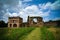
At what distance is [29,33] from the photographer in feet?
14.3

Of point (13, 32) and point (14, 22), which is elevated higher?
point (14, 22)

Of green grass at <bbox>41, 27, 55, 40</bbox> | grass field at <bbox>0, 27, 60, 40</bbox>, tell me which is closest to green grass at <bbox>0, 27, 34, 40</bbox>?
grass field at <bbox>0, 27, 60, 40</bbox>

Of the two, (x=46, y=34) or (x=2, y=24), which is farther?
(x=2, y=24)

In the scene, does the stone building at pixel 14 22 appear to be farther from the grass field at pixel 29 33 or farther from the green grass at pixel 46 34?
the green grass at pixel 46 34

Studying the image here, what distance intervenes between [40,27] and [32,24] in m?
0.20

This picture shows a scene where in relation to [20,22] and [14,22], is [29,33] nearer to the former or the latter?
[20,22]

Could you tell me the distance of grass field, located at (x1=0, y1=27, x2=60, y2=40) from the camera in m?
4.29

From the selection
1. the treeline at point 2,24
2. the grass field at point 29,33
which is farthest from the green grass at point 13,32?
the treeline at point 2,24

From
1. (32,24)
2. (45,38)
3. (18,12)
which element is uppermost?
(18,12)

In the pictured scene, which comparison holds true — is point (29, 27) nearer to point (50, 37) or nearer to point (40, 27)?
point (40, 27)

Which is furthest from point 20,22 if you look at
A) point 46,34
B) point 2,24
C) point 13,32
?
point 46,34

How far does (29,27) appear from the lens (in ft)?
14.4

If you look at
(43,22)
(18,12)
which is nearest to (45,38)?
(43,22)

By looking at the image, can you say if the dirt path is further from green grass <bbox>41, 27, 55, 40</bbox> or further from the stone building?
the stone building
